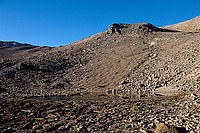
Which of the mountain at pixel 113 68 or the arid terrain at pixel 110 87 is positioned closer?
the arid terrain at pixel 110 87

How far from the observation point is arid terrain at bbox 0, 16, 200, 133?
634cm

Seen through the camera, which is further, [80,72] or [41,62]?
[41,62]

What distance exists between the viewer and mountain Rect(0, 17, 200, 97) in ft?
55.6

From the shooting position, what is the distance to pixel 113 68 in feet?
83.1

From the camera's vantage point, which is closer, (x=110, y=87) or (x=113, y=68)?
(x=110, y=87)

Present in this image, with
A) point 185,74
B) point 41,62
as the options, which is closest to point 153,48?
point 185,74

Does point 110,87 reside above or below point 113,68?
below

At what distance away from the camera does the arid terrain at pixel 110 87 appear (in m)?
6.34

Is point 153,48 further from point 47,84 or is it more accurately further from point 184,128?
point 184,128

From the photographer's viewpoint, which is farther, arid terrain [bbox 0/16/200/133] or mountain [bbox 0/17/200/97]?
mountain [bbox 0/17/200/97]

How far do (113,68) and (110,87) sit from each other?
6.47 metres

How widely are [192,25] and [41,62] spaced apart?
47466mm

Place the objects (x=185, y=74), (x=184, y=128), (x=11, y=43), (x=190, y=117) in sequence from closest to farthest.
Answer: (x=184, y=128)
(x=190, y=117)
(x=185, y=74)
(x=11, y=43)

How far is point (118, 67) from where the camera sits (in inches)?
990
